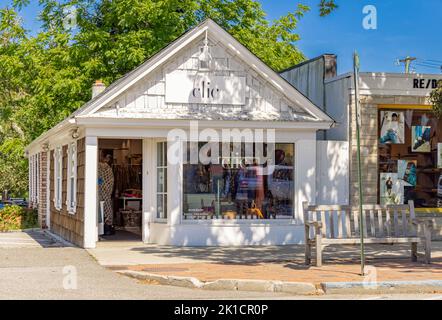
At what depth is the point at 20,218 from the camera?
27.4 meters

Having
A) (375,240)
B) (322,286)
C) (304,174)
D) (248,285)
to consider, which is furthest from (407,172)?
(248,285)

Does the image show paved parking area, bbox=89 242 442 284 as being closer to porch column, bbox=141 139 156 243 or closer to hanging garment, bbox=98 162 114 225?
porch column, bbox=141 139 156 243

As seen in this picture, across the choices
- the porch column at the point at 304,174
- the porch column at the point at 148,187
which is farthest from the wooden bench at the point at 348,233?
the porch column at the point at 148,187

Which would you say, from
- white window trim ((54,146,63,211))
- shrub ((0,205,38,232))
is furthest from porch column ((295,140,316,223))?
shrub ((0,205,38,232))

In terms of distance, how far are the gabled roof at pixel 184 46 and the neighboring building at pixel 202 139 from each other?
3 cm

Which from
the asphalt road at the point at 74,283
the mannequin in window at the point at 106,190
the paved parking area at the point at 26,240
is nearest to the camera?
the asphalt road at the point at 74,283

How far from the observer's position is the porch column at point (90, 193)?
1759cm

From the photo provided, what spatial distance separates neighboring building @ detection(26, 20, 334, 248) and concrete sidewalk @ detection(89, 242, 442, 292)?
2.56ft

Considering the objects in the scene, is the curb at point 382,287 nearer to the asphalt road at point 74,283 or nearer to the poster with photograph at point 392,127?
the asphalt road at point 74,283

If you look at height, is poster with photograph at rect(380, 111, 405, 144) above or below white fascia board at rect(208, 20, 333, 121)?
below

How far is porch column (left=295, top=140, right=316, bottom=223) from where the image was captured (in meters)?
18.8
